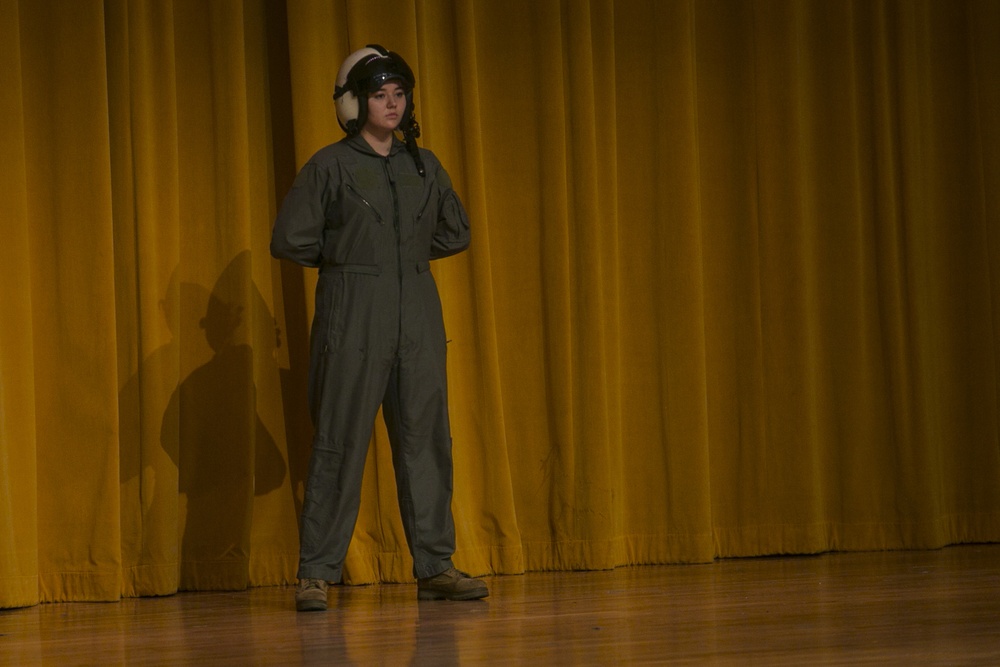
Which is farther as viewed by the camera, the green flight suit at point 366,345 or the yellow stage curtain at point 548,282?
the yellow stage curtain at point 548,282

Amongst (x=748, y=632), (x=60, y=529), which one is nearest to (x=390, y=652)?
(x=748, y=632)

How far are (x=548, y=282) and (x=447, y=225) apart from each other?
0.78 meters

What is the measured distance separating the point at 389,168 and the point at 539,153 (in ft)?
3.20

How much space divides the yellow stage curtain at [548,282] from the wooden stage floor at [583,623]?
31 centimetres

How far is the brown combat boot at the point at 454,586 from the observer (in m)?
3.17

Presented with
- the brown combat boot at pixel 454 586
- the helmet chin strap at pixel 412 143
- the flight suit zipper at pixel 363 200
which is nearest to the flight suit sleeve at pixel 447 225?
the helmet chin strap at pixel 412 143

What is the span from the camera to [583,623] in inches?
107

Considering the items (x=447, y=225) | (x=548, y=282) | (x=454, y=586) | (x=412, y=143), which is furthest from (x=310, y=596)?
(x=548, y=282)

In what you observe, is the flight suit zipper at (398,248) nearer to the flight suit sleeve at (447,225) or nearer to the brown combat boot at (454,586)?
the flight suit sleeve at (447,225)

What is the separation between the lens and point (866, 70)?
14.4 feet

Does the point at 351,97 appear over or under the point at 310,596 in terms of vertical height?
over

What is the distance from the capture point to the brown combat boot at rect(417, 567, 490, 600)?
317 cm

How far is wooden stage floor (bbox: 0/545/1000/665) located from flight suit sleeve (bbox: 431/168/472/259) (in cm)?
91

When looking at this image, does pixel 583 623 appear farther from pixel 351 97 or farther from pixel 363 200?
pixel 351 97
